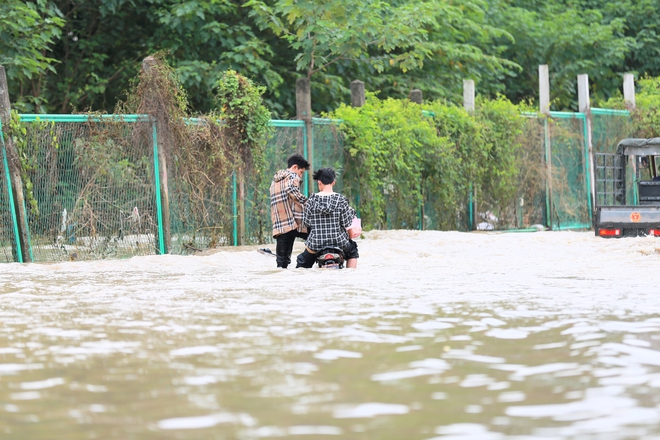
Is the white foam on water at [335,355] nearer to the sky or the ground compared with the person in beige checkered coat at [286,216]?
nearer to the ground

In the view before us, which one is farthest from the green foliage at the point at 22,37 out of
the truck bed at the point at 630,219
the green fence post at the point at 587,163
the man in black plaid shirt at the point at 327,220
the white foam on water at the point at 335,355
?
the white foam on water at the point at 335,355

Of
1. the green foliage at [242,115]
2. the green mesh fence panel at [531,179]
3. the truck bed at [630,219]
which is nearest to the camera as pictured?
A: the green foliage at [242,115]

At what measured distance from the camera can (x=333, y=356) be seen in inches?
248

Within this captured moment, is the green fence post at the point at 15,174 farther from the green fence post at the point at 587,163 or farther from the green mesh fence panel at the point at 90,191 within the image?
the green fence post at the point at 587,163

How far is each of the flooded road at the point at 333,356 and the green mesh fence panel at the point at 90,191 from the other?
7.11ft

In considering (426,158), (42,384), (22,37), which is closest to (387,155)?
(426,158)

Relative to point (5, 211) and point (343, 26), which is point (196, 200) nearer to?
point (5, 211)

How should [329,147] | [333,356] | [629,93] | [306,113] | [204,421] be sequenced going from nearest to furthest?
[204,421], [333,356], [306,113], [329,147], [629,93]

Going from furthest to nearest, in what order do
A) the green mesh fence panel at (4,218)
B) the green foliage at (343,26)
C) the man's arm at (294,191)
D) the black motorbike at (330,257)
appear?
the green foliage at (343,26)
the green mesh fence panel at (4,218)
the man's arm at (294,191)
the black motorbike at (330,257)

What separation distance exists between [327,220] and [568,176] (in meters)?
11.8

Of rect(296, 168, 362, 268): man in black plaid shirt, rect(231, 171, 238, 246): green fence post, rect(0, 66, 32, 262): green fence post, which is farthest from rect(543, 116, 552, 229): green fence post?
rect(0, 66, 32, 262): green fence post

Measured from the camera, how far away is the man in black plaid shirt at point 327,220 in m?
11.8

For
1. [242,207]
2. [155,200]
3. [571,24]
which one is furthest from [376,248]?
[571,24]

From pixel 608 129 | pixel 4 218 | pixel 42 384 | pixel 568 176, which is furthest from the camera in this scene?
pixel 608 129
